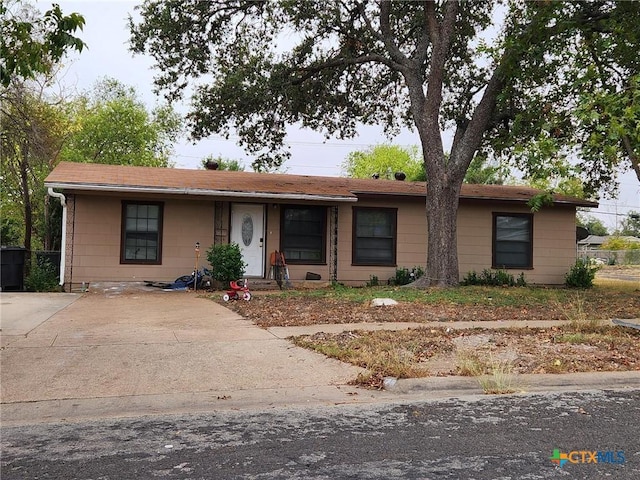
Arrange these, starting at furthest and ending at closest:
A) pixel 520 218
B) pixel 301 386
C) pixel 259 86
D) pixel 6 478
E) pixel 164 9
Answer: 1. pixel 520 218
2. pixel 259 86
3. pixel 164 9
4. pixel 301 386
5. pixel 6 478

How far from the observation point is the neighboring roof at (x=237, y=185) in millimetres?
14234

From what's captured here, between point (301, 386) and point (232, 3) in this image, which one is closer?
point (301, 386)

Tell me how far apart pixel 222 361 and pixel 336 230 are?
993cm

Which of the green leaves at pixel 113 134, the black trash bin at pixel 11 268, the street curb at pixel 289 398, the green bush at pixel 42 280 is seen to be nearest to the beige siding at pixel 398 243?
the green bush at pixel 42 280

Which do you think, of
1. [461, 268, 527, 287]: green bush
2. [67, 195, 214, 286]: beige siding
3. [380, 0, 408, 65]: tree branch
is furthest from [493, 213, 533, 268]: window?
[67, 195, 214, 286]: beige siding

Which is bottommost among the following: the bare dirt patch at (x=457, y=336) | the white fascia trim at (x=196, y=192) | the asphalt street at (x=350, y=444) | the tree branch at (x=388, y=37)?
the asphalt street at (x=350, y=444)

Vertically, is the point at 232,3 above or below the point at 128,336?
above

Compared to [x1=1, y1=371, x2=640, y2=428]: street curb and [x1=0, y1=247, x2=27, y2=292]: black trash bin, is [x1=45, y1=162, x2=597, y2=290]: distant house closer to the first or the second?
[x1=0, y1=247, x2=27, y2=292]: black trash bin

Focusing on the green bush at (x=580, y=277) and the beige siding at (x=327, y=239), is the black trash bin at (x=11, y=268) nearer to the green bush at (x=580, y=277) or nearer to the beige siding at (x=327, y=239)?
the beige siding at (x=327, y=239)

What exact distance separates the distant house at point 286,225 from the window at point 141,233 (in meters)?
0.03

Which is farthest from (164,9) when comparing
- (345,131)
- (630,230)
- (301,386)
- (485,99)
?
(630,230)

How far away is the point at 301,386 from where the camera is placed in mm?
6023

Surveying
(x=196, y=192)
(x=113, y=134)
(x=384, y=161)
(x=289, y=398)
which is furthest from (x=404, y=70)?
(x=384, y=161)

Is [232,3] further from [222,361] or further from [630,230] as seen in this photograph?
[630,230]
